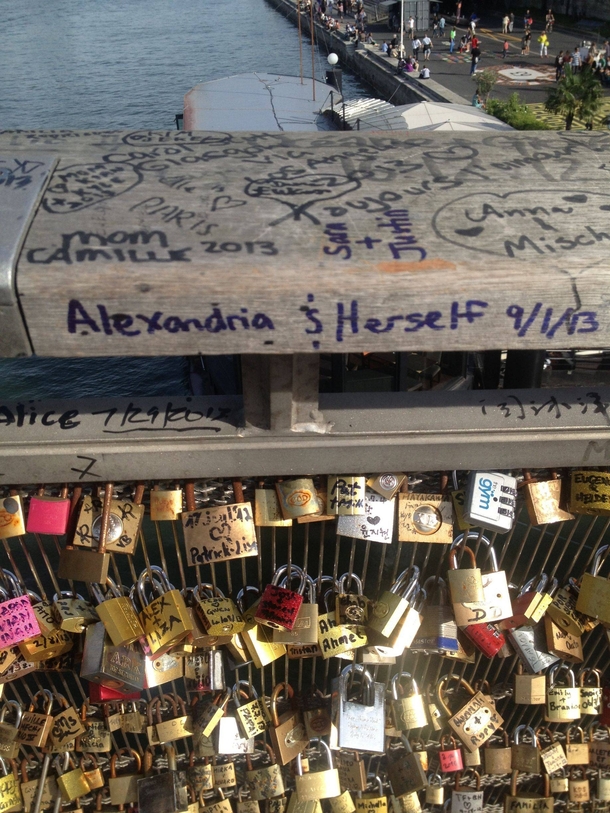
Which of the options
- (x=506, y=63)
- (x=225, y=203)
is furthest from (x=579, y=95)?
(x=225, y=203)

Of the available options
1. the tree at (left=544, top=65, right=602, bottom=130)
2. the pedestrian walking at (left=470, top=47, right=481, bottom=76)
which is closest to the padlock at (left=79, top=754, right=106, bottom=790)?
the tree at (left=544, top=65, right=602, bottom=130)

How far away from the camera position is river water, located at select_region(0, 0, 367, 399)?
58.6 ft

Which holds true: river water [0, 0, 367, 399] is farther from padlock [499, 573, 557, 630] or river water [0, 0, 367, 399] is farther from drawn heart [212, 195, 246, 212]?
drawn heart [212, 195, 246, 212]

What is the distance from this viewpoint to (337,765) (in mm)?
3898

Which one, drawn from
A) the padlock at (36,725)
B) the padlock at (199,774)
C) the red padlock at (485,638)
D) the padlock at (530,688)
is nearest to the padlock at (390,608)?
the red padlock at (485,638)

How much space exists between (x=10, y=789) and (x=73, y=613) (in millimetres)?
1282

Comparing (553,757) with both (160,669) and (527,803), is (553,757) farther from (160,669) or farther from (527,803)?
(160,669)

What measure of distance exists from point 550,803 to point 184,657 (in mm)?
2334

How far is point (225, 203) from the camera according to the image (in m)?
2.21

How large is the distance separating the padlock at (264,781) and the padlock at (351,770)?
13.6 inches

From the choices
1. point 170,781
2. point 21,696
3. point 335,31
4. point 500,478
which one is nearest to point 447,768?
point 170,781

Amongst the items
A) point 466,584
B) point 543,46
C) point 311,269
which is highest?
point 543,46

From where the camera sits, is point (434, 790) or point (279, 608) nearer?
point (279, 608)

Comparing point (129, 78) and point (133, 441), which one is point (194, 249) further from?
point (129, 78)
